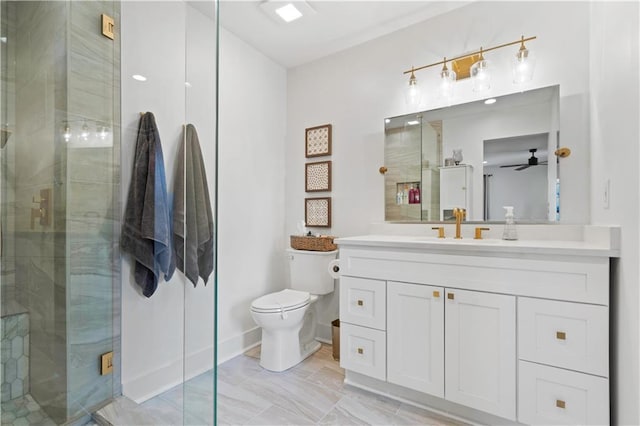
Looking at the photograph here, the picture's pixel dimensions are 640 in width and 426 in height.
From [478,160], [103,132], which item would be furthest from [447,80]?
[103,132]

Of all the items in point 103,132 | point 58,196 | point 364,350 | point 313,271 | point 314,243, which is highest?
Result: point 103,132

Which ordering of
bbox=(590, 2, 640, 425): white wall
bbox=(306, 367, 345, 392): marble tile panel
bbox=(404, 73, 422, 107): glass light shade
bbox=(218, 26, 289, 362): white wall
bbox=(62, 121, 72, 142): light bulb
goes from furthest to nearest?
bbox=(218, 26, 289, 362): white wall < bbox=(404, 73, 422, 107): glass light shade < bbox=(306, 367, 345, 392): marble tile panel < bbox=(62, 121, 72, 142): light bulb < bbox=(590, 2, 640, 425): white wall

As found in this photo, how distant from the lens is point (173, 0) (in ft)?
6.09

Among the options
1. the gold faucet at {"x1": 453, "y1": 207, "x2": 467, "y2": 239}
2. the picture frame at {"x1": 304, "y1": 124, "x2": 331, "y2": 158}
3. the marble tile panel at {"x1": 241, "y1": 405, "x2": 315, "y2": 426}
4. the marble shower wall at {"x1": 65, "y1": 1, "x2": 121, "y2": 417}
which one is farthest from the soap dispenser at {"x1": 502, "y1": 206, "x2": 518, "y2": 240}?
the marble shower wall at {"x1": 65, "y1": 1, "x2": 121, "y2": 417}

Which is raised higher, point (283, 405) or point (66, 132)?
point (66, 132)

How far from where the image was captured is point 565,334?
1.29 meters

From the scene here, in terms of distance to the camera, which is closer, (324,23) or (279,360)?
(279,360)

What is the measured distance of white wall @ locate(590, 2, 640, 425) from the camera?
97 cm

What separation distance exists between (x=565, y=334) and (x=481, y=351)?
346mm

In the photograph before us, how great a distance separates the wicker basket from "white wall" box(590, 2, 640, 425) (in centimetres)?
156

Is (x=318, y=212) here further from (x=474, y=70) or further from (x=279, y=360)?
(x=474, y=70)

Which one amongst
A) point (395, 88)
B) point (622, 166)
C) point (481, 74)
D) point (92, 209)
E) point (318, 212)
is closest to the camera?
point (622, 166)

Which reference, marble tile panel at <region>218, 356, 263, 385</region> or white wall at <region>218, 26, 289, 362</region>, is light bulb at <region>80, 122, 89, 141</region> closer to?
white wall at <region>218, 26, 289, 362</region>

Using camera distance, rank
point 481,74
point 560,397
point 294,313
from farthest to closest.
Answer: point 294,313, point 481,74, point 560,397
